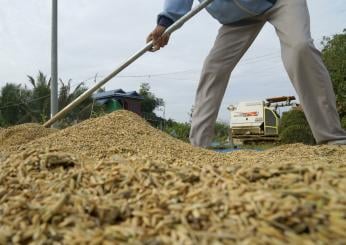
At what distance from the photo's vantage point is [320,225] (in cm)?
87

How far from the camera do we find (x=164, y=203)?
1047 millimetres

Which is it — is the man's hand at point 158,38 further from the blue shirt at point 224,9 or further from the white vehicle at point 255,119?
the white vehicle at point 255,119

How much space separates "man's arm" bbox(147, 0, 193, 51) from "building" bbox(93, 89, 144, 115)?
8662 millimetres

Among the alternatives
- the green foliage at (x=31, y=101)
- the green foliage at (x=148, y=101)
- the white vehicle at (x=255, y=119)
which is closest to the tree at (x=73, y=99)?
the green foliage at (x=31, y=101)

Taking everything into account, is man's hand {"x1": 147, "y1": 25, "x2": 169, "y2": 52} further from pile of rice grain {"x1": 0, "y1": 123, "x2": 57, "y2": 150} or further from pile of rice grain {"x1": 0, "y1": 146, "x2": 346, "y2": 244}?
pile of rice grain {"x1": 0, "y1": 146, "x2": 346, "y2": 244}

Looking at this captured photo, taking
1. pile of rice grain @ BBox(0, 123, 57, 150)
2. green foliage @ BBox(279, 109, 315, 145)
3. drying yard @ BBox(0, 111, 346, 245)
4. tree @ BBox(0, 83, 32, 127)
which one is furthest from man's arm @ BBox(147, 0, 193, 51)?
tree @ BBox(0, 83, 32, 127)

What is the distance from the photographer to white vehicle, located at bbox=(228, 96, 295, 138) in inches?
565

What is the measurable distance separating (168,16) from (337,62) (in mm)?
10602

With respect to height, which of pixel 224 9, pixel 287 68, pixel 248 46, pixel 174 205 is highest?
pixel 224 9

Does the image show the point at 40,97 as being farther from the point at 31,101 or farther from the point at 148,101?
the point at 148,101

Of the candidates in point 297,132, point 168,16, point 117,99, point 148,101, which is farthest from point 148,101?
point 168,16

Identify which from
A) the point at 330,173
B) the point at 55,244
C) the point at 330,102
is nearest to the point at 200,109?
the point at 330,102

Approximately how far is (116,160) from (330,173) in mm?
652

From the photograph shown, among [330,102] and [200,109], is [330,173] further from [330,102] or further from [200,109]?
[200,109]
